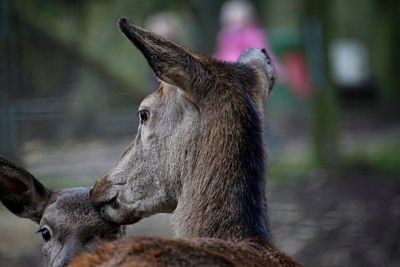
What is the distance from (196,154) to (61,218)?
3.25 feet

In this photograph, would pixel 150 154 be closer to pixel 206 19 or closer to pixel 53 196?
pixel 53 196

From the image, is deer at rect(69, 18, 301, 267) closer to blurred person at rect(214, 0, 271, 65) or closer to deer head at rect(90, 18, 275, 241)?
deer head at rect(90, 18, 275, 241)

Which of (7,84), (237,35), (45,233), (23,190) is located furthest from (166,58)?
(237,35)


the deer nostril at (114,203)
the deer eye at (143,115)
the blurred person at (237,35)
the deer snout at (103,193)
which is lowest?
the deer nostril at (114,203)

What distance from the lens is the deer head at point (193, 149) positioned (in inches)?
252

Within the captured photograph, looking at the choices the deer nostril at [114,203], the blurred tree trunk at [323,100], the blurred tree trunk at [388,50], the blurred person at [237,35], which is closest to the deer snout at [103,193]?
the deer nostril at [114,203]

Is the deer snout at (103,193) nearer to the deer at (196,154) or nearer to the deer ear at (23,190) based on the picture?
the deer at (196,154)

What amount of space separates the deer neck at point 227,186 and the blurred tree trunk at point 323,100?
846 centimetres

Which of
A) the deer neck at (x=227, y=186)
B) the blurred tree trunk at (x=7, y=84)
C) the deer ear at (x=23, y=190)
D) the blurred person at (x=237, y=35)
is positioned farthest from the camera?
the blurred person at (x=237, y=35)

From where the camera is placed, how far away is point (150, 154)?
6.87 m

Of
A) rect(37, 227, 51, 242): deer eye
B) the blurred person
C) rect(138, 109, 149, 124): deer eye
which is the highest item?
the blurred person

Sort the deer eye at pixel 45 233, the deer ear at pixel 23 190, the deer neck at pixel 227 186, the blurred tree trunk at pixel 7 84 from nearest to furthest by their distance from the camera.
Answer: the deer neck at pixel 227 186 → the deer eye at pixel 45 233 → the deer ear at pixel 23 190 → the blurred tree trunk at pixel 7 84

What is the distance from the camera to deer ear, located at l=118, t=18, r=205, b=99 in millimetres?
6367

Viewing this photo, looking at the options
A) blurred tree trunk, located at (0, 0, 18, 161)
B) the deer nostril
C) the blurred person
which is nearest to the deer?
the deer nostril
